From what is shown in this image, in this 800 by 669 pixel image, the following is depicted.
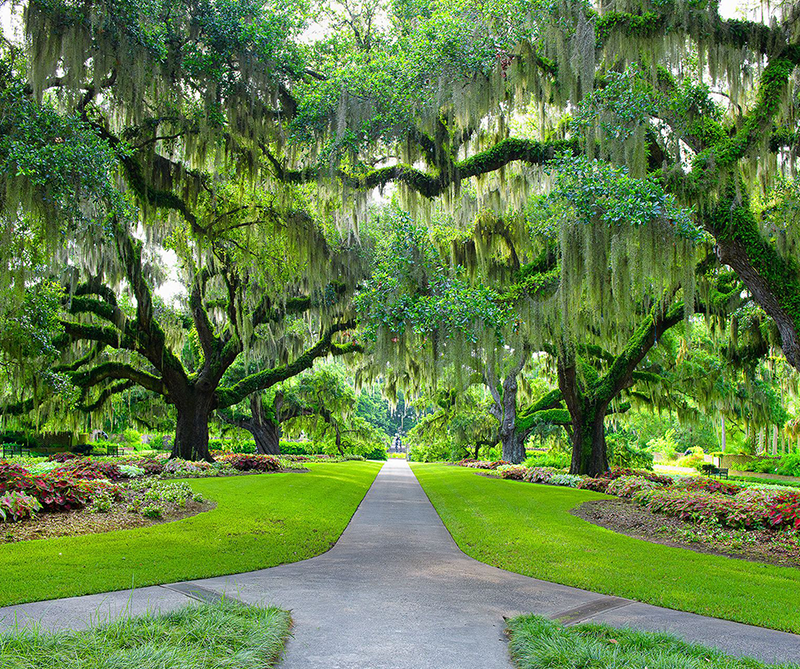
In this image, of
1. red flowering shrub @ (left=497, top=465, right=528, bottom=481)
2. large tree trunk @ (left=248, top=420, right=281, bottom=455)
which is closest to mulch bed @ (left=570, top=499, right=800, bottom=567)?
red flowering shrub @ (left=497, top=465, right=528, bottom=481)

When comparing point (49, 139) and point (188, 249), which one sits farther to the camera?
point (188, 249)

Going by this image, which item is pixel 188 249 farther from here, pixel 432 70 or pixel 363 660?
pixel 363 660

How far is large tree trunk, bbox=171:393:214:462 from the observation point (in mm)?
17078

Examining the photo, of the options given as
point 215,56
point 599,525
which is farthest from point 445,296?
point 215,56

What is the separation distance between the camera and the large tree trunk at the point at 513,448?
22.3 metres

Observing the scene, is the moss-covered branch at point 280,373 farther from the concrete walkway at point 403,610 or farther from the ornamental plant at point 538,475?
the concrete walkway at point 403,610

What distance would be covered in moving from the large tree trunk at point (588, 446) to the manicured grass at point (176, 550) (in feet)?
29.8

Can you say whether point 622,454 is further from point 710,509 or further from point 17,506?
point 17,506

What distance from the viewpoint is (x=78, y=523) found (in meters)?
7.30

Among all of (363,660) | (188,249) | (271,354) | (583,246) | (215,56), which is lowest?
(363,660)

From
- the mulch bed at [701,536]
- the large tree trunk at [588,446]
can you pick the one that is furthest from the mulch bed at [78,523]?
the large tree trunk at [588,446]

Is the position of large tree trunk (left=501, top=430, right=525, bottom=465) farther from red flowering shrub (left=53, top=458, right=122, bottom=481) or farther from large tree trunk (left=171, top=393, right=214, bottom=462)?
red flowering shrub (left=53, top=458, right=122, bottom=481)

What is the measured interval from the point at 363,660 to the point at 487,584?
2.37 metres

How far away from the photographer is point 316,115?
968 cm
